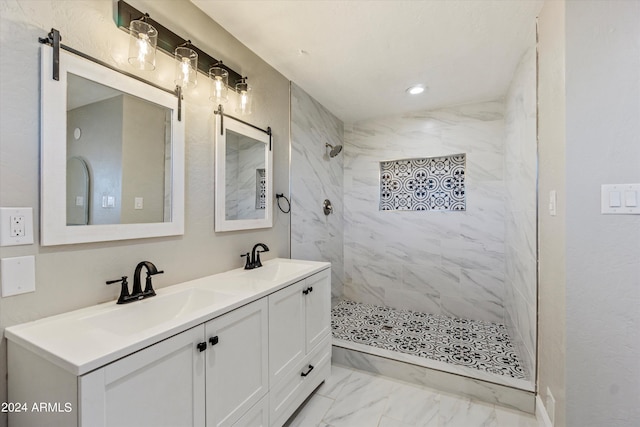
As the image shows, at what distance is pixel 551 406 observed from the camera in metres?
1.43

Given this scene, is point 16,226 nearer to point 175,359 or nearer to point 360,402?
point 175,359

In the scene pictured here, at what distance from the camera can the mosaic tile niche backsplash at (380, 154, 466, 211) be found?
9.85 ft

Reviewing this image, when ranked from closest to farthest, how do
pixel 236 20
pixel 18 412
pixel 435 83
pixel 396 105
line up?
pixel 18 412
pixel 236 20
pixel 435 83
pixel 396 105

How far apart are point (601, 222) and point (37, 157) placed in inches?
87.8

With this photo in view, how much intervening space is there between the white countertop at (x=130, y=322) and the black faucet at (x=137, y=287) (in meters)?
0.03

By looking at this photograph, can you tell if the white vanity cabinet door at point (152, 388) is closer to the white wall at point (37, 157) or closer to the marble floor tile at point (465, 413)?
the white wall at point (37, 157)

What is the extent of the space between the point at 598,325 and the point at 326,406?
1.51m

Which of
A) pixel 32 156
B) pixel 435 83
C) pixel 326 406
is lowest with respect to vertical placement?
pixel 326 406

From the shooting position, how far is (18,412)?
889mm

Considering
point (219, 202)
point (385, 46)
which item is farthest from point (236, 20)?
point (219, 202)

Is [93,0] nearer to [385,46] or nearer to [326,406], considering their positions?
[385,46]

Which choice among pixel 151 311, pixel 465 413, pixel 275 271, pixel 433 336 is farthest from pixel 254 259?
pixel 433 336

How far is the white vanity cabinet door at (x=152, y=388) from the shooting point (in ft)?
2.40

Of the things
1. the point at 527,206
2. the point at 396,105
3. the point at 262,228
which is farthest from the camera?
the point at 396,105
